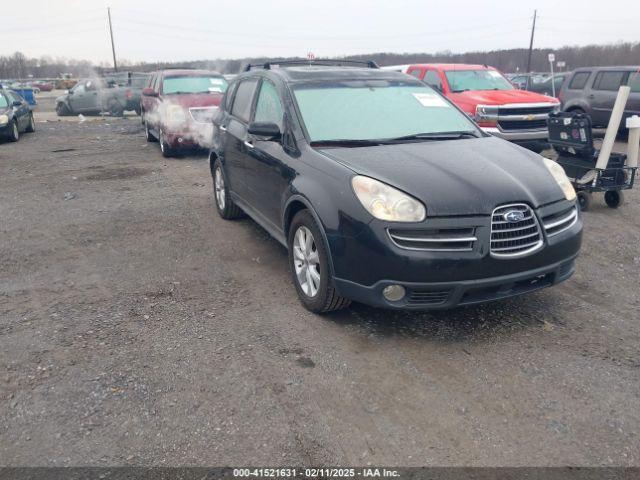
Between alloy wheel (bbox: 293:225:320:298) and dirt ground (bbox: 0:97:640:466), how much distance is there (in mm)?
212

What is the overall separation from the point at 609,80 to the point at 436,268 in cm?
1273

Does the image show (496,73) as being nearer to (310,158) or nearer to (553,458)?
(310,158)

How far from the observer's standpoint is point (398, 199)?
137 inches

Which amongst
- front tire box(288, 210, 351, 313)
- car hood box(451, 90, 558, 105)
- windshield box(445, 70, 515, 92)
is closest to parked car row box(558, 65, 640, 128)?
windshield box(445, 70, 515, 92)

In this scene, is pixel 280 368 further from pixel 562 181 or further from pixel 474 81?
pixel 474 81

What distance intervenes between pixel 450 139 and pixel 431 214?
139cm

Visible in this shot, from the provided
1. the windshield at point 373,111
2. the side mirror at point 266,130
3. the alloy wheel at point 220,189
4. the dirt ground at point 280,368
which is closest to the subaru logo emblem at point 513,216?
the dirt ground at point 280,368

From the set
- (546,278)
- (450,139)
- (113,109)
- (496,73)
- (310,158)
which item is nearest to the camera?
(546,278)

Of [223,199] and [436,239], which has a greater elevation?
[436,239]

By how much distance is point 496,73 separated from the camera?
1220 cm

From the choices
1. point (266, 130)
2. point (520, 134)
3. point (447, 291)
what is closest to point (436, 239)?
point (447, 291)

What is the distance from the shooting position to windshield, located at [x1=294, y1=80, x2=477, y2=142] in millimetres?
4457

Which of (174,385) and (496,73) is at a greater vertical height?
(496,73)

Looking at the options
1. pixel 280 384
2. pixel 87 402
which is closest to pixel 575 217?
pixel 280 384
